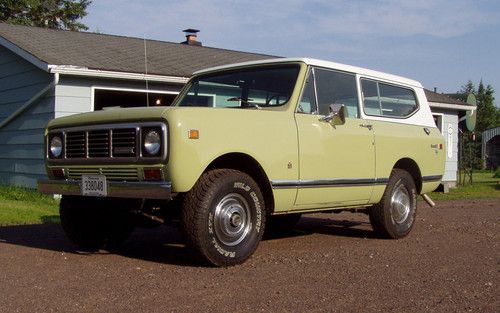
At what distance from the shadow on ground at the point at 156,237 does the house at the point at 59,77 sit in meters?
3.37

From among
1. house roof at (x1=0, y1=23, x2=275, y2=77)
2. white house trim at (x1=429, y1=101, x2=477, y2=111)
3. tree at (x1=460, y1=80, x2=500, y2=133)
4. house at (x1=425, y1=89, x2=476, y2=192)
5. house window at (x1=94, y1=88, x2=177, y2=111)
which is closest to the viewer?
house roof at (x1=0, y1=23, x2=275, y2=77)

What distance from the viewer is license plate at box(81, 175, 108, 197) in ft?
19.6

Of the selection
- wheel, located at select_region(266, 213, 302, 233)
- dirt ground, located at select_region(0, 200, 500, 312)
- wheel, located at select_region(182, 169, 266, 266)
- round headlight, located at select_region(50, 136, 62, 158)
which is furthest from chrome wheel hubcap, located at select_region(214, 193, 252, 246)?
wheel, located at select_region(266, 213, 302, 233)

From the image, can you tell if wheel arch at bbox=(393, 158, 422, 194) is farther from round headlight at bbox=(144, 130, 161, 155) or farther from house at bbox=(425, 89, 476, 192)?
house at bbox=(425, 89, 476, 192)

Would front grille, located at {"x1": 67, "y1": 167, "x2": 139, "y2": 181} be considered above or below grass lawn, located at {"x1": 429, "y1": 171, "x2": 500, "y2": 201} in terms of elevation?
above

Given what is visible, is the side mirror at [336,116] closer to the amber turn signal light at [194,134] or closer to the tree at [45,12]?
the amber turn signal light at [194,134]

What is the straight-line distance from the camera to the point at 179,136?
18.0ft

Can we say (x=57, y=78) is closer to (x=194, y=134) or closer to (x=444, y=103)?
(x=194, y=134)

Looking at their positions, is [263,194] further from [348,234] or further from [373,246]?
[348,234]

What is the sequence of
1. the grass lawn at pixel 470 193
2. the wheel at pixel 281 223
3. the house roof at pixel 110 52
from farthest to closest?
1. the grass lawn at pixel 470 193
2. the house roof at pixel 110 52
3. the wheel at pixel 281 223

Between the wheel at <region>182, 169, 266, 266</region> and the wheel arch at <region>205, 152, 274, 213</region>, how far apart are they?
0.46 ft

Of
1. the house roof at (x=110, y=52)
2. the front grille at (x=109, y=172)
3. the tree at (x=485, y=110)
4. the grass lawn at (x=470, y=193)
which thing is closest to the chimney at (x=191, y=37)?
the house roof at (x=110, y=52)

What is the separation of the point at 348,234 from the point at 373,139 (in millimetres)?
1612

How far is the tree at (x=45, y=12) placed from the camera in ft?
118
